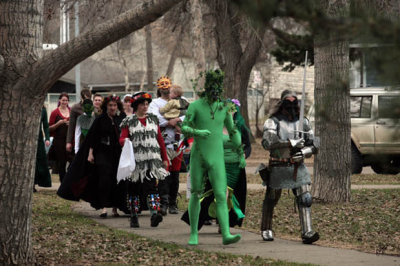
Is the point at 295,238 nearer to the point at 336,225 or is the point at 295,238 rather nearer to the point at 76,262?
the point at 336,225

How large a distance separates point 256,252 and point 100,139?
13.4 feet

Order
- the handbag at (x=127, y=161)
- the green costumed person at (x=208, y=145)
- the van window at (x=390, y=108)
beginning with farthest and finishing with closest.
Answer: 1. the handbag at (x=127, y=161)
2. the green costumed person at (x=208, y=145)
3. the van window at (x=390, y=108)

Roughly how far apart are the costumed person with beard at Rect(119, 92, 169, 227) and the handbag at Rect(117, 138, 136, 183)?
11 centimetres

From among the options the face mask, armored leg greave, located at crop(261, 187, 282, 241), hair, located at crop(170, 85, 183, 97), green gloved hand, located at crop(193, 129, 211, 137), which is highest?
hair, located at crop(170, 85, 183, 97)

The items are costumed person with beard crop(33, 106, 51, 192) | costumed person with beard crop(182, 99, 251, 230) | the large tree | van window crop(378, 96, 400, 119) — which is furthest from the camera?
costumed person with beard crop(33, 106, 51, 192)

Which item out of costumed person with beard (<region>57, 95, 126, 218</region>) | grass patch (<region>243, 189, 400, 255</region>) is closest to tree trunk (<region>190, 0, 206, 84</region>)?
grass patch (<region>243, 189, 400, 255</region>)

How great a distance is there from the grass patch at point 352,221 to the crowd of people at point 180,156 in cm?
59

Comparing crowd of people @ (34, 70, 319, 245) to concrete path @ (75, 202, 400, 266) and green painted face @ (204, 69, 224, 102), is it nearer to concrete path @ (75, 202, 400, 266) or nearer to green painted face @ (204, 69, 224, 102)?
green painted face @ (204, 69, 224, 102)

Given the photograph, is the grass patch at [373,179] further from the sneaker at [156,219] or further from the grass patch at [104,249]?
the grass patch at [104,249]

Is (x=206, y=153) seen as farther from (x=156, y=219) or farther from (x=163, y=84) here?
(x=163, y=84)

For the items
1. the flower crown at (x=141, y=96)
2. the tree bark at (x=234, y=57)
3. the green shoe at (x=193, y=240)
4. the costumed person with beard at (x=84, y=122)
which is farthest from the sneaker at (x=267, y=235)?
the tree bark at (x=234, y=57)

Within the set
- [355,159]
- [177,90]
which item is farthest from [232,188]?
[355,159]

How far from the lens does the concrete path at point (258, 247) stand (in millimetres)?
7697

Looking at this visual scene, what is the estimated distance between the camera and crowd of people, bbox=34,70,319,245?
351 inches
